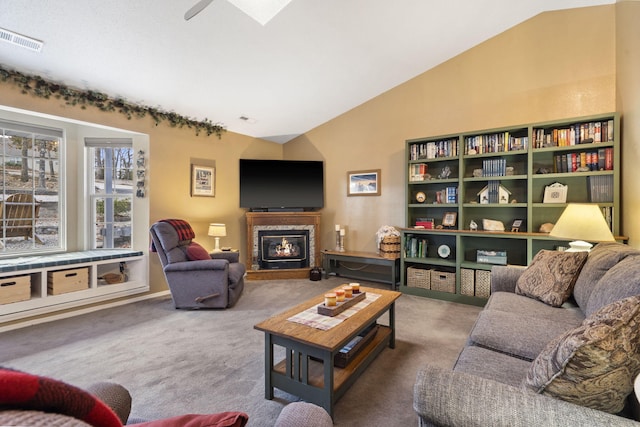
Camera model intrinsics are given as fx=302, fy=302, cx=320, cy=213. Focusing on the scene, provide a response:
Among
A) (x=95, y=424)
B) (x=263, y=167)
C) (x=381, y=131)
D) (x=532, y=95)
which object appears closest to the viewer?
(x=95, y=424)

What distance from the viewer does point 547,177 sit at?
11.5ft

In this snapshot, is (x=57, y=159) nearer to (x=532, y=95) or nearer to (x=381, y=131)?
(x=381, y=131)

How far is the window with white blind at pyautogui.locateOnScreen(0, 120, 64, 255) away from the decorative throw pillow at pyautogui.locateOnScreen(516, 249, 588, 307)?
5176 millimetres

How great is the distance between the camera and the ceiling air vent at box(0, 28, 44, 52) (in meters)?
2.48

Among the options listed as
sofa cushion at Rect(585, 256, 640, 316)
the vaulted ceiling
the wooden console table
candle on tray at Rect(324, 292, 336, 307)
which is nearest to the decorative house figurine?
the wooden console table

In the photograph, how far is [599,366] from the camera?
92 centimetres

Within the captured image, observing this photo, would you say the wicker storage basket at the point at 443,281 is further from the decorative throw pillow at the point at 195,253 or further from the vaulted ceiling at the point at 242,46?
the decorative throw pillow at the point at 195,253

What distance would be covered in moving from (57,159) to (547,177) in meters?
5.97

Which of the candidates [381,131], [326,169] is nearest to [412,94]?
[381,131]

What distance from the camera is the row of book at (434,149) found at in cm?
406

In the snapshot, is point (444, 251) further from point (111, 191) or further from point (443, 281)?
point (111, 191)

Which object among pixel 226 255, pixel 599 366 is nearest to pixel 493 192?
pixel 599 366

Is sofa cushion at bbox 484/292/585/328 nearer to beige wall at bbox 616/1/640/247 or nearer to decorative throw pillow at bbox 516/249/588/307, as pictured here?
decorative throw pillow at bbox 516/249/588/307

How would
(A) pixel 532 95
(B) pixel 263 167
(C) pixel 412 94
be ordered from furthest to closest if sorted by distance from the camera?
(B) pixel 263 167
(C) pixel 412 94
(A) pixel 532 95
